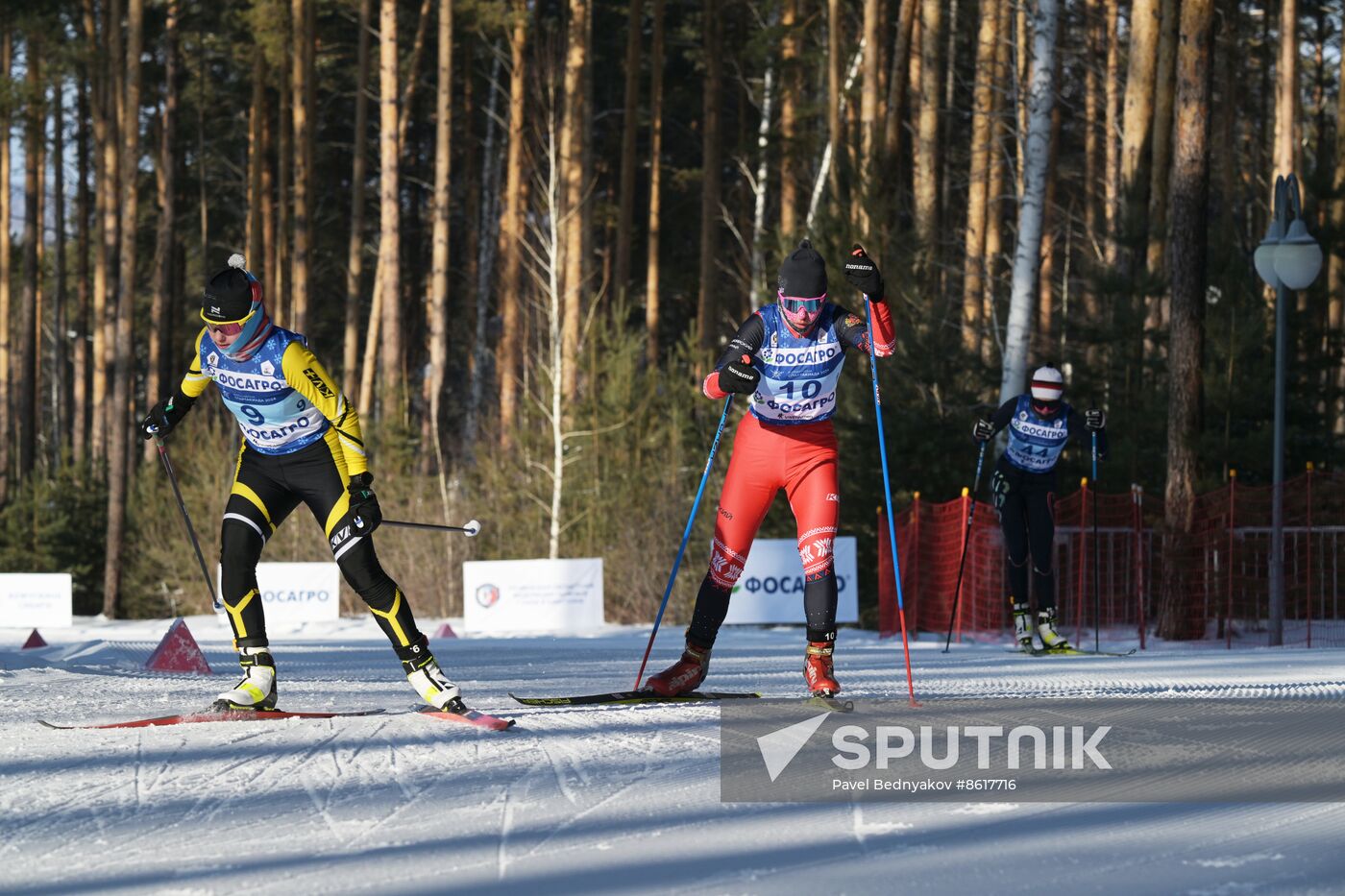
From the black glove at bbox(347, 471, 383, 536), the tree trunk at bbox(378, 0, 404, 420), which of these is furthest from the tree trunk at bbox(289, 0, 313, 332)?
the black glove at bbox(347, 471, 383, 536)

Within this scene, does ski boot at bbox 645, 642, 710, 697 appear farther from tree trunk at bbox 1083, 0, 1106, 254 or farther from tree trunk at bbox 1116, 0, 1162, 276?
tree trunk at bbox 1083, 0, 1106, 254

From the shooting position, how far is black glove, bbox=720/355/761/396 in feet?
25.0

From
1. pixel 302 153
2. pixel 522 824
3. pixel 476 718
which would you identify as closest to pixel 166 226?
pixel 302 153

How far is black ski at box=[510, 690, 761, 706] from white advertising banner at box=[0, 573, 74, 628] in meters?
16.7

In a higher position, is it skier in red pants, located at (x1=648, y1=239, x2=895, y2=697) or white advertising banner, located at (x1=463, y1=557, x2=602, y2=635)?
skier in red pants, located at (x1=648, y1=239, x2=895, y2=697)

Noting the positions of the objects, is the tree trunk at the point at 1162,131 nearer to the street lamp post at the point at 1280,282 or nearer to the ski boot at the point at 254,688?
the street lamp post at the point at 1280,282

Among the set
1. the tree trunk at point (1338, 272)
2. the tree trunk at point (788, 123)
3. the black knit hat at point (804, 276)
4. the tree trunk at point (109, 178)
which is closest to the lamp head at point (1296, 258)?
the tree trunk at point (1338, 272)

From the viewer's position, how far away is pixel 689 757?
6137 mm

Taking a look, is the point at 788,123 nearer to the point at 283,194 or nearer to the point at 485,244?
the point at 485,244

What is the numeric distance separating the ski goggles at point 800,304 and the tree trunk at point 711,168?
89.6 feet

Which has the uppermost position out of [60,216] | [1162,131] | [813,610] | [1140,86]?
[60,216]

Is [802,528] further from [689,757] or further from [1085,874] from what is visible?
[1085,874]

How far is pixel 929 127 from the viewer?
2611cm

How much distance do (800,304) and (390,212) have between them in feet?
75.9
